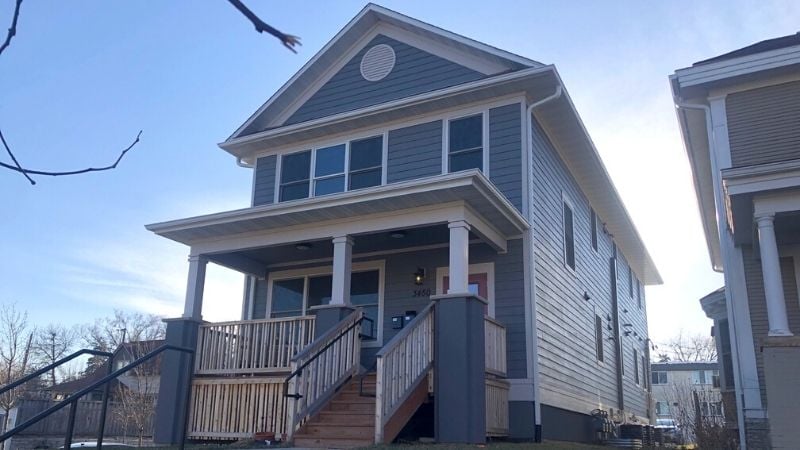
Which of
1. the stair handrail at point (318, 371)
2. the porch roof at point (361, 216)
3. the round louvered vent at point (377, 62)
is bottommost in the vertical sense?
the stair handrail at point (318, 371)

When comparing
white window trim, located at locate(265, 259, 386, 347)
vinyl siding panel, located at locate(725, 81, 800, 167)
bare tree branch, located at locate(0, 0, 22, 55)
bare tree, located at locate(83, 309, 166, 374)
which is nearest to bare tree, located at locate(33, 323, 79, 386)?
bare tree, located at locate(83, 309, 166, 374)

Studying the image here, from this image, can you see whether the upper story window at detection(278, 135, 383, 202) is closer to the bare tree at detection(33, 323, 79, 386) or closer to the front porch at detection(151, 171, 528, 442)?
the front porch at detection(151, 171, 528, 442)

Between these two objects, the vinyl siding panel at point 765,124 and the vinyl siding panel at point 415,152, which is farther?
the vinyl siding panel at point 415,152

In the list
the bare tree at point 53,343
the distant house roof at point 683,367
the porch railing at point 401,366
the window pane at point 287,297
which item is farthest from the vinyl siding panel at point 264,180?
the distant house roof at point 683,367

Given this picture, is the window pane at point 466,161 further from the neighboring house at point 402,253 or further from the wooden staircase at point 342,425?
the wooden staircase at point 342,425

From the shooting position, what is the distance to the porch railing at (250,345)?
10.2 meters

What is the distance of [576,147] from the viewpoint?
13766 mm

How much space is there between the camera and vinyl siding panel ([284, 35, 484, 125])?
1232cm

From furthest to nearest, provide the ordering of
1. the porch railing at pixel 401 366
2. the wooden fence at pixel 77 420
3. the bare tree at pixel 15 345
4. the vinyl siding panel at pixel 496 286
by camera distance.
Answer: the bare tree at pixel 15 345
the wooden fence at pixel 77 420
the vinyl siding panel at pixel 496 286
the porch railing at pixel 401 366

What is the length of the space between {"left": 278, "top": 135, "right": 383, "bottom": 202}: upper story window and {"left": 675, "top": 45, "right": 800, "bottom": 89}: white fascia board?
5288 millimetres

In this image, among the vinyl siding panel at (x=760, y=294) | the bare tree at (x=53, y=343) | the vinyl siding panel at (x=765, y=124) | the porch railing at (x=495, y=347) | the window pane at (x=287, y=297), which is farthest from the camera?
the bare tree at (x=53, y=343)

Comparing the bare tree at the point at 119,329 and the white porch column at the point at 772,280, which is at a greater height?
the bare tree at the point at 119,329

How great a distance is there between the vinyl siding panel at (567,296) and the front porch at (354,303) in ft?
3.41

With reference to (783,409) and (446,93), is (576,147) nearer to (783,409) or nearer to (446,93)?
(446,93)
